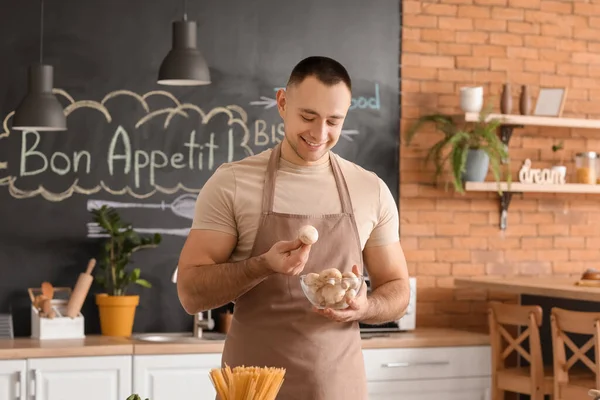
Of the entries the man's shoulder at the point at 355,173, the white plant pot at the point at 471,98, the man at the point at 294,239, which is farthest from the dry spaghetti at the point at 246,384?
the white plant pot at the point at 471,98

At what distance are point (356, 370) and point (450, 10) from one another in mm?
3667

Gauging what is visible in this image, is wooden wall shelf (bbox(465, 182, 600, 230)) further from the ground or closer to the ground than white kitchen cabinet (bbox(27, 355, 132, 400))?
further from the ground

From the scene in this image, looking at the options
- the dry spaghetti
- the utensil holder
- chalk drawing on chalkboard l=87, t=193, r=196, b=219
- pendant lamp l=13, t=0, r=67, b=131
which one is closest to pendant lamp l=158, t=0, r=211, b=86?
pendant lamp l=13, t=0, r=67, b=131

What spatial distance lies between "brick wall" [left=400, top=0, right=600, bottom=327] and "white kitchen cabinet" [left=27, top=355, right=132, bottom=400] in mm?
1908

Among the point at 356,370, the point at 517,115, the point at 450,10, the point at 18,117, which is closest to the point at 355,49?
the point at 450,10

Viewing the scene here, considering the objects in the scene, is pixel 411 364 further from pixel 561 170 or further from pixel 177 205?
pixel 561 170

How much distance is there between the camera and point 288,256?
7.81 feet

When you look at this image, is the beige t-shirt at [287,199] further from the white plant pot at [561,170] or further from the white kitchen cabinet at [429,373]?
the white plant pot at [561,170]

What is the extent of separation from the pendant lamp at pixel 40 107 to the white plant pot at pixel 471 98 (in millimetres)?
2264

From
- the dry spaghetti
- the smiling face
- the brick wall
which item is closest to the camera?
the dry spaghetti

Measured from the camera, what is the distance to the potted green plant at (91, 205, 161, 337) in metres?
5.20

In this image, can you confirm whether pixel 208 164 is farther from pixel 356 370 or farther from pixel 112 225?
pixel 356 370

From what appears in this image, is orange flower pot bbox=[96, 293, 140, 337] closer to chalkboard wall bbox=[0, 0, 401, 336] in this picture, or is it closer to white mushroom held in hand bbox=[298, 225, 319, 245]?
chalkboard wall bbox=[0, 0, 401, 336]

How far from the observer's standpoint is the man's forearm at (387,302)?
8.61ft
